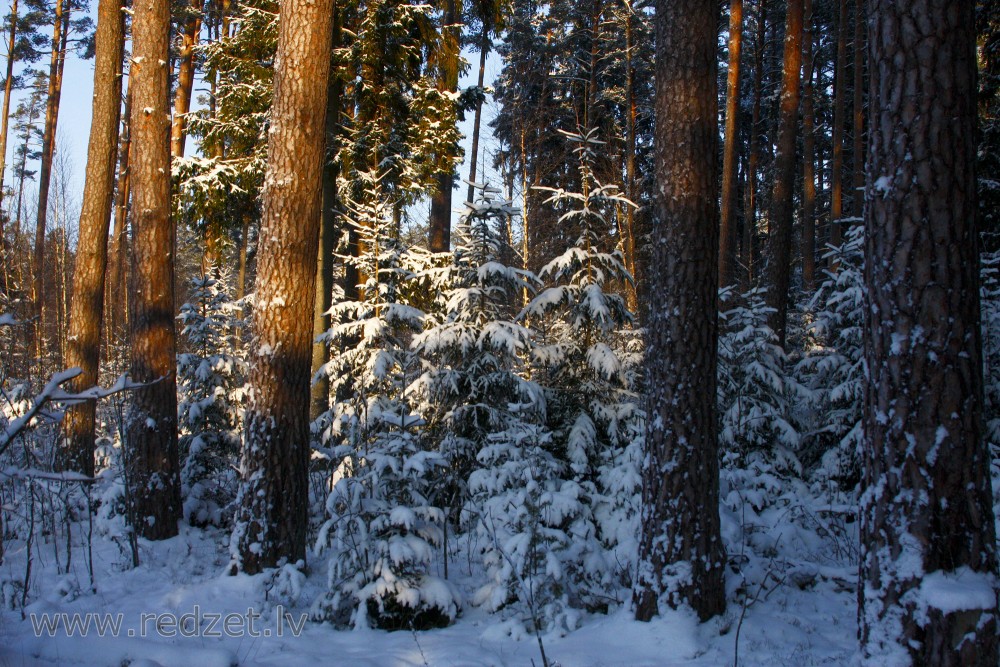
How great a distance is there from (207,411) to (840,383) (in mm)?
9283

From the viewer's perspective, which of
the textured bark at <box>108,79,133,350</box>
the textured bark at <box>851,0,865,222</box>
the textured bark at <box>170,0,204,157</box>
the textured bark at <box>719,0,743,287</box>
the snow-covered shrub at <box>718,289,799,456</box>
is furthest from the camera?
the textured bark at <box>108,79,133,350</box>

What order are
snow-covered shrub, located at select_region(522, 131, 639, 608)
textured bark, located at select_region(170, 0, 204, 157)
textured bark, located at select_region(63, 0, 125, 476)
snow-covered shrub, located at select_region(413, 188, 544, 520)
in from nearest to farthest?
snow-covered shrub, located at select_region(522, 131, 639, 608), snow-covered shrub, located at select_region(413, 188, 544, 520), textured bark, located at select_region(63, 0, 125, 476), textured bark, located at select_region(170, 0, 204, 157)

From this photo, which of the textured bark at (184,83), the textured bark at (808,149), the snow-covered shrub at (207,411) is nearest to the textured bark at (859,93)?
the textured bark at (808,149)

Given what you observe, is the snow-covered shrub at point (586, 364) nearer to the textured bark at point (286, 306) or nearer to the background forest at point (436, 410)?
the background forest at point (436, 410)

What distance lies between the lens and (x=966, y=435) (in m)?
3.11

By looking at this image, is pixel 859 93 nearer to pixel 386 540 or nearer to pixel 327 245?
pixel 327 245

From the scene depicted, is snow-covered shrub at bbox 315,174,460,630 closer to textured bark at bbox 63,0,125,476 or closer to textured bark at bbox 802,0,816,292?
textured bark at bbox 63,0,125,476

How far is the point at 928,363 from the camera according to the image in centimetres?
315

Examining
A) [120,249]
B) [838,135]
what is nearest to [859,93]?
[838,135]

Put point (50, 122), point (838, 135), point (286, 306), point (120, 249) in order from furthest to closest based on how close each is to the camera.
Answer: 1. point (50, 122)
2. point (120, 249)
3. point (838, 135)
4. point (286, 306)

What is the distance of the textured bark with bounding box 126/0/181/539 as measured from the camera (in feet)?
24.4

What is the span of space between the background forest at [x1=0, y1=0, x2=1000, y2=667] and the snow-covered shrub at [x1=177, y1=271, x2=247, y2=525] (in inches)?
2.2

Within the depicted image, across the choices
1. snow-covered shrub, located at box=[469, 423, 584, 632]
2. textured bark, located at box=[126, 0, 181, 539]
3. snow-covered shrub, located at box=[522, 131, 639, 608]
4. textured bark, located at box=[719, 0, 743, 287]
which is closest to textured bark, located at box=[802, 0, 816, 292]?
textured bark, located at box=[719, 0, 743, 287]

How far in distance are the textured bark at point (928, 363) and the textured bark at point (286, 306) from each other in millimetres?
4976
